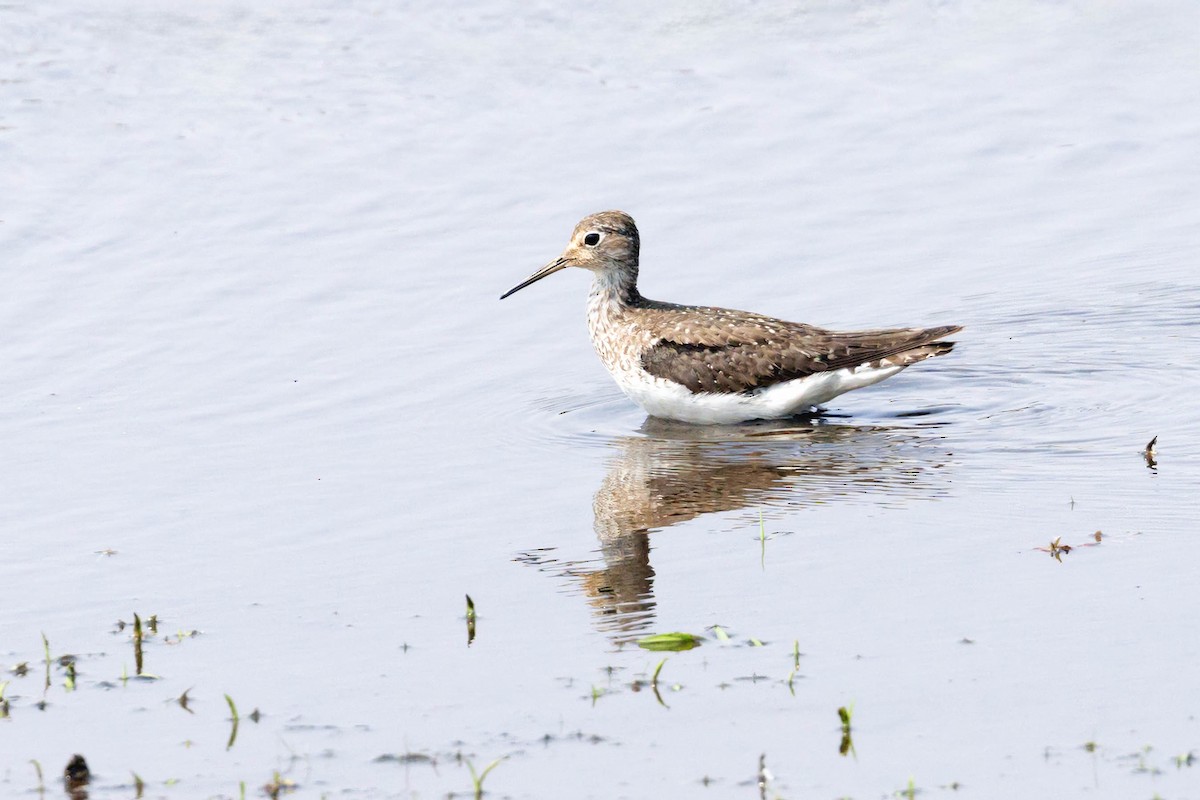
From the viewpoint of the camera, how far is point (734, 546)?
8.76 metres

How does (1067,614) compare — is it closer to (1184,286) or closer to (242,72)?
(1184,286)

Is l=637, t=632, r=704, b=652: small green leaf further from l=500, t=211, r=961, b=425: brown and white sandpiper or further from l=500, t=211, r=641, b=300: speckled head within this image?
l=500, t=211, r=641, b=300: speckled head

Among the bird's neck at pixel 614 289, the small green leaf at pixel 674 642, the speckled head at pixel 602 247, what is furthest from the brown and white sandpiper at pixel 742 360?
the small green leaf at pixel 674 642

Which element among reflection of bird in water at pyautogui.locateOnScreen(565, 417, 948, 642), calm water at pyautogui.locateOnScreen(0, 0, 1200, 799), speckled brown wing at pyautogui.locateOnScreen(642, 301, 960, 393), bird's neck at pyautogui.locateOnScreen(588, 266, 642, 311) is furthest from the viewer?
bird's neck at pyautogui.locateOnScreen(588, 266, 642, 311)

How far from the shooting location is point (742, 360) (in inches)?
479

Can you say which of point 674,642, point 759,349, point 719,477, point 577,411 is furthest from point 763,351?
Answer: point 674,642

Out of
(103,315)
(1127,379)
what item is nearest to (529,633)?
(1127,379)

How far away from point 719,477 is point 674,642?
3.32m

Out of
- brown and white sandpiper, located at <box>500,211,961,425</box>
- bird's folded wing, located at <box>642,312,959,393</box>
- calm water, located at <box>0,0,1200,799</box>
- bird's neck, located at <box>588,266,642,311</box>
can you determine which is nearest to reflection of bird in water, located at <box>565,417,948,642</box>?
calm water, located at <box>0,0,1200,799</box>

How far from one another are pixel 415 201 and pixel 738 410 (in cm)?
470

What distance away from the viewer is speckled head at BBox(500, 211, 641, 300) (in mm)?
12992

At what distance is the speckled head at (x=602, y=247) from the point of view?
13.0m

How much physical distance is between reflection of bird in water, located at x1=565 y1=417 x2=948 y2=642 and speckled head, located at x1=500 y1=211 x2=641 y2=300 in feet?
4.39

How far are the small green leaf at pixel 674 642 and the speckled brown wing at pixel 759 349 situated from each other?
16.0 feet
